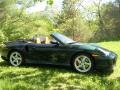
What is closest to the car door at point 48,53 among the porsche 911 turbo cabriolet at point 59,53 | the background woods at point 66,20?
the porsche 911 turbo cabriolet at point 59,53

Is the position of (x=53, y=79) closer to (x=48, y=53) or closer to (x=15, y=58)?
(x=48, y=53)

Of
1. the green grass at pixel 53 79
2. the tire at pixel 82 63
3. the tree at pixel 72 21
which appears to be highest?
the tree at pixel 72 21

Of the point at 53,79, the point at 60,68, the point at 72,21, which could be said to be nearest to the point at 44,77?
the point at 53,79

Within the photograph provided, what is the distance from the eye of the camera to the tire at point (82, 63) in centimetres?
824

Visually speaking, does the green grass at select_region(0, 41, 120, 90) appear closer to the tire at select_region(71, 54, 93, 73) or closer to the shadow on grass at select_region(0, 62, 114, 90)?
the shadow on grass at select_region(0, 62, 114, 90)

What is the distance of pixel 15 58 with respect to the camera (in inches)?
371

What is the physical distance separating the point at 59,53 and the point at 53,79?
4.33 feet

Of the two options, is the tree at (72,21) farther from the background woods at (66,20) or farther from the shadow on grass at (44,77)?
the shadow on grass at (44,77)

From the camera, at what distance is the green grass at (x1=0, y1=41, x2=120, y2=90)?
6.73 meters

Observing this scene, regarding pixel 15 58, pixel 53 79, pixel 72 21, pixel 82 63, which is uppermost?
pixel 72 21

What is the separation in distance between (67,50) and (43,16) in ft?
50.4

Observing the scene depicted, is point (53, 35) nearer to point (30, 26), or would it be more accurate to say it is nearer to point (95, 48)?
point (95, 48)

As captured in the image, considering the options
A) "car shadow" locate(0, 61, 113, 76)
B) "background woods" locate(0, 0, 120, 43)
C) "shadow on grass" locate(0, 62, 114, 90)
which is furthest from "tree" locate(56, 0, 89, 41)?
"shadow on grass" locate(0, 62, 114, 90)

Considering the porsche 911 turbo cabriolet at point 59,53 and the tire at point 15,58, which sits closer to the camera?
the porsche 911 turbo cabriolet at point 59,53
